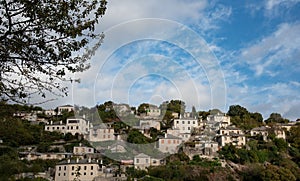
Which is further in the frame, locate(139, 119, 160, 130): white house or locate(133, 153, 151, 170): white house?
locate(139, 119, 160, 130): white house

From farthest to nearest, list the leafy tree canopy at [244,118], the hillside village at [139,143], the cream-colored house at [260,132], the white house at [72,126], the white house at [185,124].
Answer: the leafy tree canopy at [244,118]
the white house at [185,124]
the white house at [72,126]
the cream-colored house at [260,132]
the hillside village at [139,143]

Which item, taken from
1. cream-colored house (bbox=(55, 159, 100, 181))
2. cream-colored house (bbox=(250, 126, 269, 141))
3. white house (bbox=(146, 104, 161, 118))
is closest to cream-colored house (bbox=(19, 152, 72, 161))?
cream-colored house (bbox=(55, 159, 100, 181))

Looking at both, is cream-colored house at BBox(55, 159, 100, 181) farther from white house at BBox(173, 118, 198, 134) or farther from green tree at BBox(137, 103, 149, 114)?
green tree at BBox(137, 103, 149, 114)

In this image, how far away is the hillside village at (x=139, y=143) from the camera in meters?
33.6

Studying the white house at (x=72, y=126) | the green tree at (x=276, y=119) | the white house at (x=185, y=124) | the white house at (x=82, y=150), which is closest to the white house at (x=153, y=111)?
the white house at (x=185, y=124)

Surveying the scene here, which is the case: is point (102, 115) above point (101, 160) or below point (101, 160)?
above

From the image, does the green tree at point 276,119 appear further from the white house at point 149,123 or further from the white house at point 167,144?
the white house at point 167,144

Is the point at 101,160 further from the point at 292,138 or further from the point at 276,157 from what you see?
the point at 292,138

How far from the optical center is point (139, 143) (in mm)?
40594

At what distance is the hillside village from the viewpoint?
33625mm

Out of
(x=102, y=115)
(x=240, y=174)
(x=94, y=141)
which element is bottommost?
(x=240, y=174)

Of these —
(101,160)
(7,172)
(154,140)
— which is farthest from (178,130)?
(7,172)

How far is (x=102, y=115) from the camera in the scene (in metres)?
48.9

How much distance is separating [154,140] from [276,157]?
14.4m
